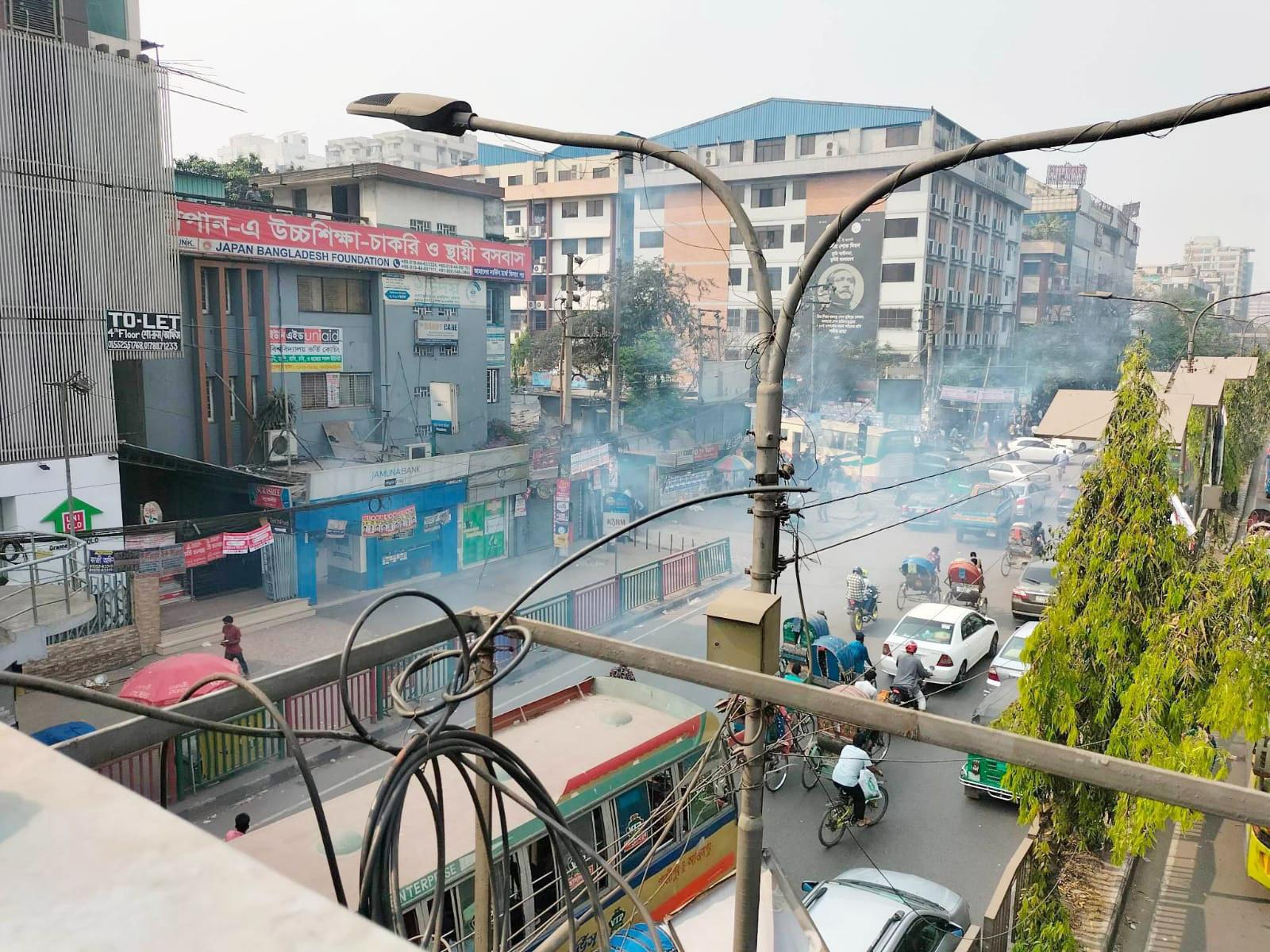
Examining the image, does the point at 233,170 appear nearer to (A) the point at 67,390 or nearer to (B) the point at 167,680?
(A) the point at 67,390

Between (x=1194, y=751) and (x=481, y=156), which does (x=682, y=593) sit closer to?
(x=1194, y=751)

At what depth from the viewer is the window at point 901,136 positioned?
42.2 m

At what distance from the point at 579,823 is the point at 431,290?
21532mm

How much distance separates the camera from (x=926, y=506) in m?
32.5

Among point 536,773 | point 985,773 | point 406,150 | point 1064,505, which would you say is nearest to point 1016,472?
point 1064,505

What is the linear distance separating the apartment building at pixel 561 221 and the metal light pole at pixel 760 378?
3942cm

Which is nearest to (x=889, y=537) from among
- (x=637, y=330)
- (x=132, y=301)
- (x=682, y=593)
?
(x=682, y=593)

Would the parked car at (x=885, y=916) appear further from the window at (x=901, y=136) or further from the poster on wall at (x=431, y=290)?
the window at (x=901, y=136)

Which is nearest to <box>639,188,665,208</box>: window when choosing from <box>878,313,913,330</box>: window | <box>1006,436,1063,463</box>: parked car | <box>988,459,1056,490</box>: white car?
<box>878,313,913,330</box>: window

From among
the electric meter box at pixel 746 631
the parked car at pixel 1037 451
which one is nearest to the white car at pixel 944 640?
the electric meter box at pixel 746 631

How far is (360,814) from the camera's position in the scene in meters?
6.54

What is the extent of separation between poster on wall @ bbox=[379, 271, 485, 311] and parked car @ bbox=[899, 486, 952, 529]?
47.9ft

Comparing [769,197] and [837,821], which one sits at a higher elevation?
[769,197]

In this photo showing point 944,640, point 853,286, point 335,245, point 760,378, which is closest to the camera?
point 760,378
